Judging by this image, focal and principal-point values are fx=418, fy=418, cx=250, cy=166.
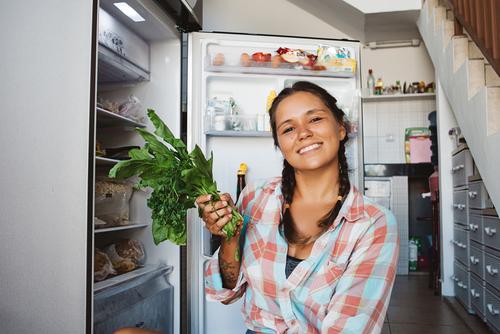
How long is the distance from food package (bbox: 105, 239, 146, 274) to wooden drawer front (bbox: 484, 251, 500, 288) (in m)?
2.00

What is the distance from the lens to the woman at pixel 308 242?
40.9 inches

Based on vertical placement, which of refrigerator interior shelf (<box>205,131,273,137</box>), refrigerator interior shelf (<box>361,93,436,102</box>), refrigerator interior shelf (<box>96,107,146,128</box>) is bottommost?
refrigerator interior shelf (<box>205,131,273,137</box>)

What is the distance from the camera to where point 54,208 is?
1474 millimetres

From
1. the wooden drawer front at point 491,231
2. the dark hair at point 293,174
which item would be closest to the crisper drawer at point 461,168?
the wooden drawer front at point 491,231

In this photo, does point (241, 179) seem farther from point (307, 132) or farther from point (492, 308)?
point (492, 308)

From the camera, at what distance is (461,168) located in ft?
10.3

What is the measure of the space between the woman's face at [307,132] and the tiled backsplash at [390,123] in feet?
12.8

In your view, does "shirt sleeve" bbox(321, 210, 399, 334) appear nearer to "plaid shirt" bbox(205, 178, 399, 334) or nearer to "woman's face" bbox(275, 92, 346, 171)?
"plaid shirt" bbox(205, 178, 399, 334)

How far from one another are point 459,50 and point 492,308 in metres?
1.62

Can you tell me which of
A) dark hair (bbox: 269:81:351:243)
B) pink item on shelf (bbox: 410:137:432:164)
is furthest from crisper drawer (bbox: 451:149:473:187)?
dark hair (bbox: 269:81:351:243)

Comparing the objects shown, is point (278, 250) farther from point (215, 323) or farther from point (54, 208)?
point (215, 323)

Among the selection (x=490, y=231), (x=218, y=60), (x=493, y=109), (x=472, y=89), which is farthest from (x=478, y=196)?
(x=218, y=60)

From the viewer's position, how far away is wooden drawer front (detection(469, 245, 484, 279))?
266cm

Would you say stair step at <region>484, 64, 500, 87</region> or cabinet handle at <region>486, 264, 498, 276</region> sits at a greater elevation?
stair step at <region>484, 64, 500, 87</region>
